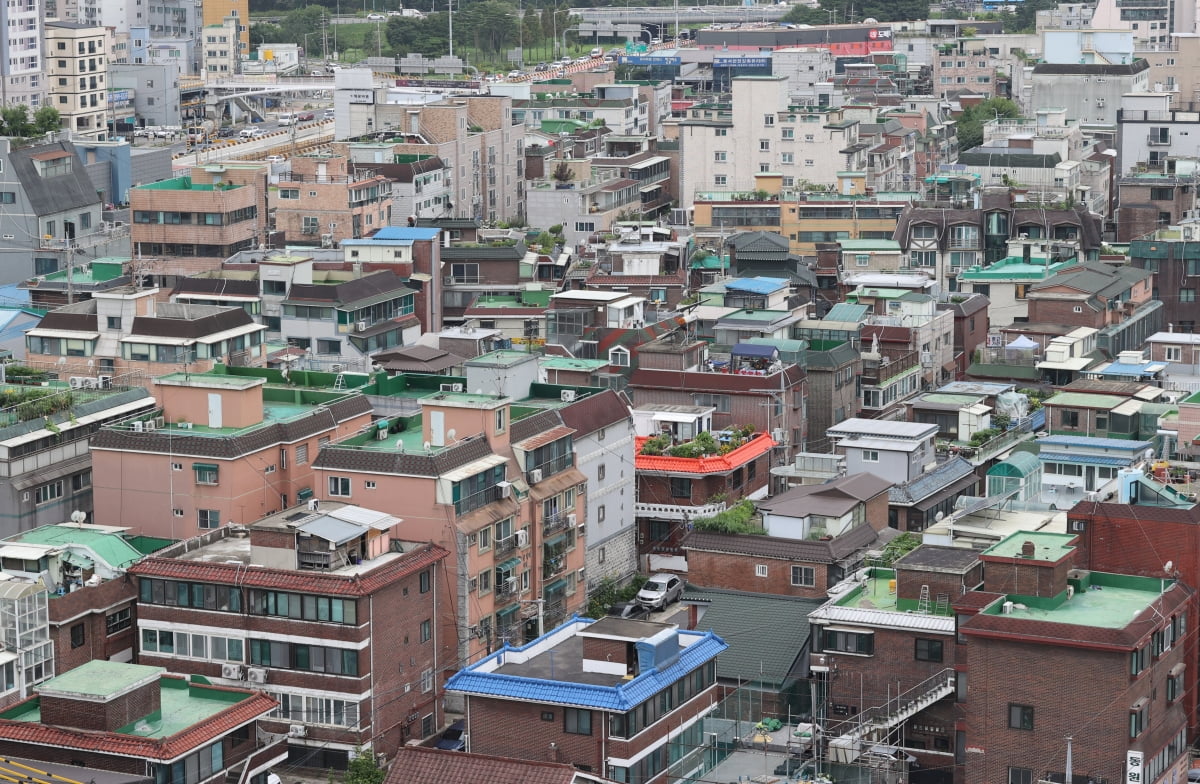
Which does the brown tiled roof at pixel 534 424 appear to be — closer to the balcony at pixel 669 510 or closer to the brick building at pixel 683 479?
the brick building at pixel 683 479

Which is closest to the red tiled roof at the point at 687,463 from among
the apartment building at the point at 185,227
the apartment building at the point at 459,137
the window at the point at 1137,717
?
the window at the point at 1137,717

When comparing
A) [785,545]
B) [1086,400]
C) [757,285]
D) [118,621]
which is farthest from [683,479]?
[118,621]

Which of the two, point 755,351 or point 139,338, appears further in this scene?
point 755,351

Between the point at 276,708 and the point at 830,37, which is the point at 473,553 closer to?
the point at 276,708

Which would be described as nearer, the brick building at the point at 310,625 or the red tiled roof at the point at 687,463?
the brick building at the point at 310,625

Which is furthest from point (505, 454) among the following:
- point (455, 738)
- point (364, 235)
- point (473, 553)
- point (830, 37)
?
point (830, 37)

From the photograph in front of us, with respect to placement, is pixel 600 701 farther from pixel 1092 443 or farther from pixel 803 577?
pixel 1092 443
